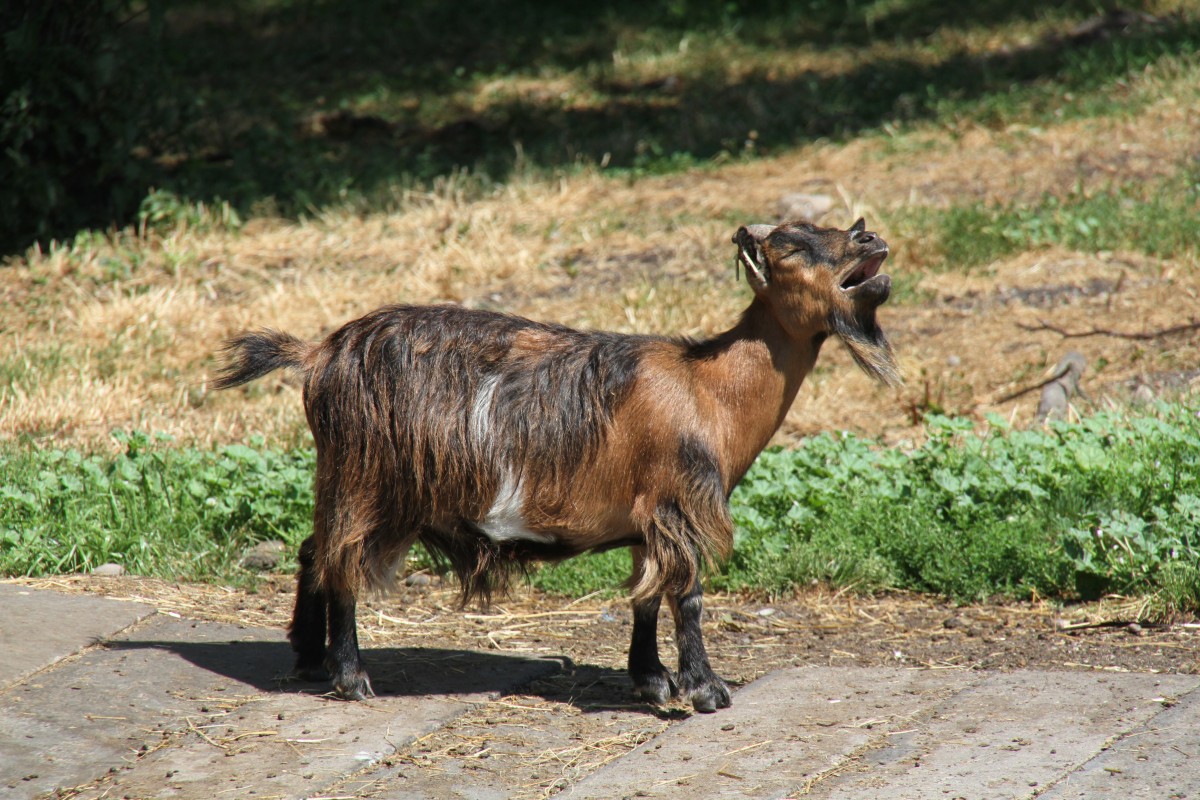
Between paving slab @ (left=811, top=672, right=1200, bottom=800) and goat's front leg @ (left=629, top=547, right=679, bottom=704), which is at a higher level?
goat's front leg @ (left=629, top=547, right=679, bottom=704)

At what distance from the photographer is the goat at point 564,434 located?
167 inches

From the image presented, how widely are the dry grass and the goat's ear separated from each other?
3520 millimetres

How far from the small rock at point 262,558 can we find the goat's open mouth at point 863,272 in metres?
3.08

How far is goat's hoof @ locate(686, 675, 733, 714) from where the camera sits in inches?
169

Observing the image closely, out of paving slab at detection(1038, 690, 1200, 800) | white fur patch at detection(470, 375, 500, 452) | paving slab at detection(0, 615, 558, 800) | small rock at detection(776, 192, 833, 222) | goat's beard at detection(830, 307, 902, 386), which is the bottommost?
paving slab at detection(1038, 690, 1200, 800)

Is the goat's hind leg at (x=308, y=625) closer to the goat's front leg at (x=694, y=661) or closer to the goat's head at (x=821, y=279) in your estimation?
the goat's front leg at (x=694, y=661)

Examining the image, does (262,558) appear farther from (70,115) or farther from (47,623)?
(70,115)

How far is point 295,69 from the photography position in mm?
16141

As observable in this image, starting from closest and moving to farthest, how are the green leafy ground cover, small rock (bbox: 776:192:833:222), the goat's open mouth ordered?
the goat's open mouth → the green leafy ground cover → small rock (bbox: 776:192:833:222)

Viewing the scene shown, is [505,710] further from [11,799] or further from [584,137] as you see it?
[584,137]

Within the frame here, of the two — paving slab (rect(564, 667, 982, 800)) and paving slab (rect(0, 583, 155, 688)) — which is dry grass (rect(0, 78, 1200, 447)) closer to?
paving slab (rect(0, 583, 155, 688))

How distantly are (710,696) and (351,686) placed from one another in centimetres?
117

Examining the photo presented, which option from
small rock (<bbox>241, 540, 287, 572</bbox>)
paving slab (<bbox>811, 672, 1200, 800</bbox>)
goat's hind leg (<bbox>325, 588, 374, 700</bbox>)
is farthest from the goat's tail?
paving slab (<bbox>811, 672, 1200, 800</bbox>)

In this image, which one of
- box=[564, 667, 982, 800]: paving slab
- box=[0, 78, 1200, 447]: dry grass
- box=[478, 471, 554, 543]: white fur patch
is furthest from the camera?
box=[0, 78, 1200, 447]: dry grass
